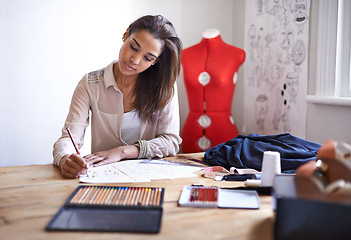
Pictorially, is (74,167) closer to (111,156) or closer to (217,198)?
(111,156)

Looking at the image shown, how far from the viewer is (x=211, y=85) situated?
267cm

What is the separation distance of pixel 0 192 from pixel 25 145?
1.75m

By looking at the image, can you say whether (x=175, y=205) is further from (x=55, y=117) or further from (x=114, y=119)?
(x=55, y=117)

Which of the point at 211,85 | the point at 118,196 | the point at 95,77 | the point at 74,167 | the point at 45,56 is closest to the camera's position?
the point at 118,196

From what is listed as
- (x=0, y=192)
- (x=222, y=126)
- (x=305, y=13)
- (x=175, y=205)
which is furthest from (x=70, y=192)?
(x=305, y=13)

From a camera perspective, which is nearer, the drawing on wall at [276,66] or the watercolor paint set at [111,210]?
the watercolor paint set at [111,210]

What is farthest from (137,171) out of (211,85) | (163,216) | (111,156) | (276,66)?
(276,66)

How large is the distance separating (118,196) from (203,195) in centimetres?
26

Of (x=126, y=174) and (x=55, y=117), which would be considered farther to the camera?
(x=55, y=117)

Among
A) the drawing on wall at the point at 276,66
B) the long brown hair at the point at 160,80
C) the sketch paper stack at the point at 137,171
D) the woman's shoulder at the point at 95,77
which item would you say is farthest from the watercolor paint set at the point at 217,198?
the drawing on wall at the point at 276,66

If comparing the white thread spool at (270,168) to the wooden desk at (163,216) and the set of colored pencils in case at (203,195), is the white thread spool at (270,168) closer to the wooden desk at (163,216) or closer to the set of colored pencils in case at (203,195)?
the wooden desk at (163,216)

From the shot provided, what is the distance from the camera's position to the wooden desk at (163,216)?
0.85 meters

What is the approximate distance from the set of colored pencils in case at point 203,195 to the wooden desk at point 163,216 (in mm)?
46

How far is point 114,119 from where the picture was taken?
6.13ft
